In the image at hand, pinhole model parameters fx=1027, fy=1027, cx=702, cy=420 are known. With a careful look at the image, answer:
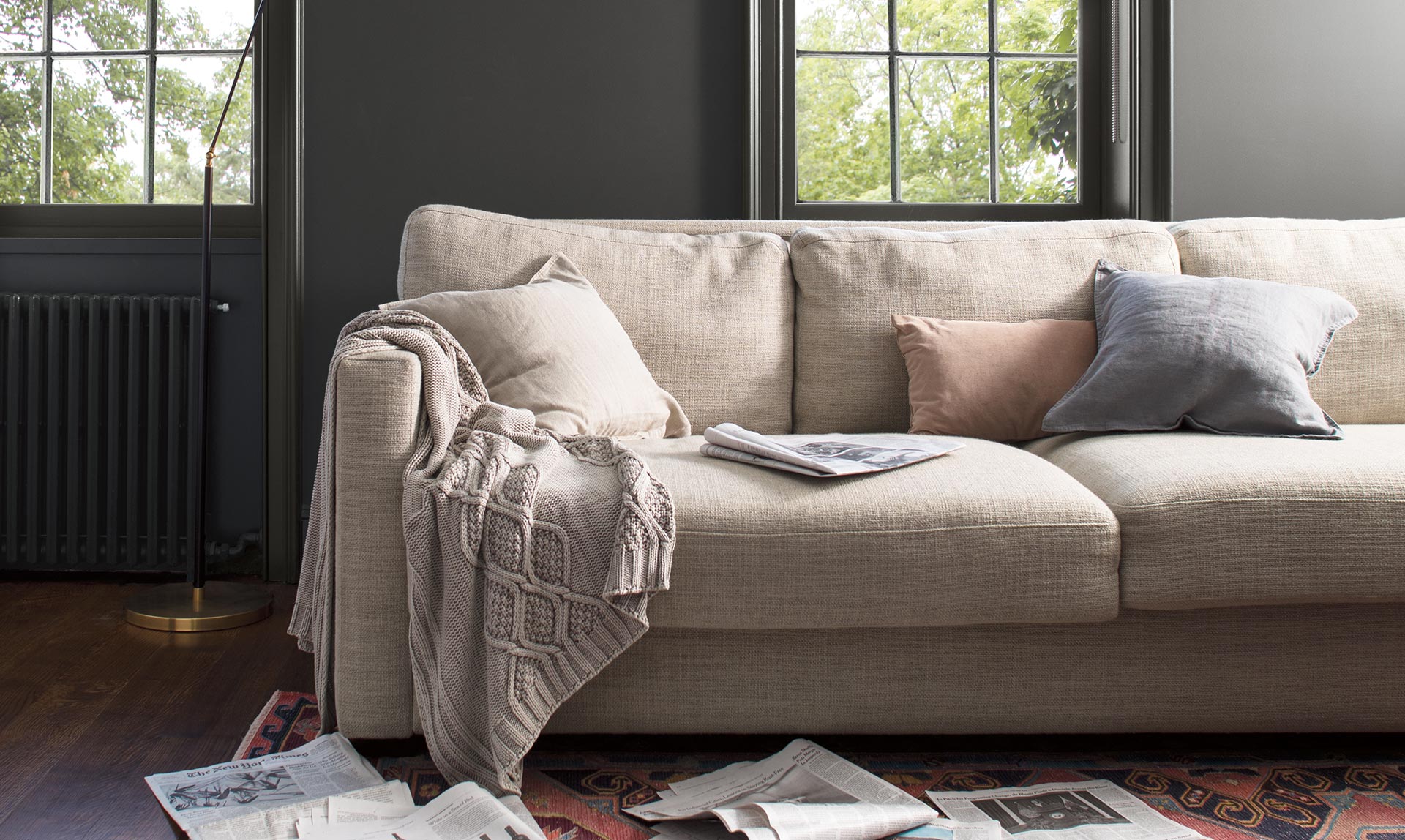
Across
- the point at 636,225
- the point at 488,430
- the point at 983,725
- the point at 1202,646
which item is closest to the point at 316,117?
the point at 636,225

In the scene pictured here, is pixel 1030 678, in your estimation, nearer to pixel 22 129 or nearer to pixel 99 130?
pixel 99 130

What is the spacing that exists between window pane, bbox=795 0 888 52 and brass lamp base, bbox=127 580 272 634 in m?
2.00

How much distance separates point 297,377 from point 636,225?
1.01 metres

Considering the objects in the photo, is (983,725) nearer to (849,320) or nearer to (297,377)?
(849,320)

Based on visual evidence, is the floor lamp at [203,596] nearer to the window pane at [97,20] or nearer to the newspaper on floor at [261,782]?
the window pane at [97,20]

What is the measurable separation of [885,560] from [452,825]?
66 cm

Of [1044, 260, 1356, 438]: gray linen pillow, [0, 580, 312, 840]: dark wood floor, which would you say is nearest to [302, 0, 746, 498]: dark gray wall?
[0, 580, 312, 840]: dark wood floor

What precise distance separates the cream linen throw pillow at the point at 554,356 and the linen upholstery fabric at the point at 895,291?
8.6 inches

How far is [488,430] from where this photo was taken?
64.5 inches

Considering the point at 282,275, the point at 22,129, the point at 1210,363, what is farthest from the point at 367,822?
the point at 22,129

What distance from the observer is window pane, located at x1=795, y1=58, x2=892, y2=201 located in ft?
9.39

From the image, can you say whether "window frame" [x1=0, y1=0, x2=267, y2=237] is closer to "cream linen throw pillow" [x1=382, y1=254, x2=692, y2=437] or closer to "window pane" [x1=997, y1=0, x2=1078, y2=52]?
"cream linen throw pillow" [x1=382, y1=254, x2=692, y2=437]

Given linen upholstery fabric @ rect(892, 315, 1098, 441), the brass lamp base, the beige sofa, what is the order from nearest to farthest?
the beige sofa, linen upholstery fabric @ rect(892, 315, 1098, 441), the brass lamp base

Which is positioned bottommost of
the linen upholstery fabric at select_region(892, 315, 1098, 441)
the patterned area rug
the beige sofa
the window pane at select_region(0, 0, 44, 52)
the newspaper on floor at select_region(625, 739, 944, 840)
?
the patterned area rug
